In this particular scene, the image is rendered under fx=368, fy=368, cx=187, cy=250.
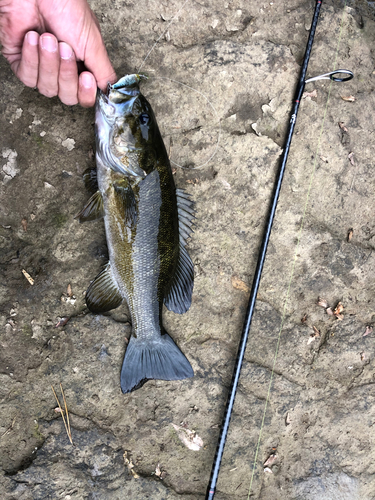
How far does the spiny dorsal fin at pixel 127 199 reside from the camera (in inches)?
113

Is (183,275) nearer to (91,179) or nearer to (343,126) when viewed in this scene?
(91,179)

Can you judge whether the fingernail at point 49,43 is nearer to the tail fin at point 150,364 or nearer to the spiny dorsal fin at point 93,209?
the spiny dorsal fin at point 93,209

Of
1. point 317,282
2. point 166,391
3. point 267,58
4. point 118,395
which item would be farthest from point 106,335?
point 267,58

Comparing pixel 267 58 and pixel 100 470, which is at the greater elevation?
pixel 267 58

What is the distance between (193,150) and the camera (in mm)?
3359

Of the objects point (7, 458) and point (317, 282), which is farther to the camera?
point (317, 282)

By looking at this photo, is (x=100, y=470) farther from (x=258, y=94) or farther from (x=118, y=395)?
(x=258, y=94)

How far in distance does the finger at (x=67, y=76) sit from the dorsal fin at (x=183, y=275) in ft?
3.79

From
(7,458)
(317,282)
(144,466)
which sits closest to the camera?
Answer: (7,458)

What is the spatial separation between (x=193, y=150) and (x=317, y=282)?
5.70 feet

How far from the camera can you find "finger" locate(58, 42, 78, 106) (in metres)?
2.57

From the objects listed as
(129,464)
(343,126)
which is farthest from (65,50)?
(129,464)

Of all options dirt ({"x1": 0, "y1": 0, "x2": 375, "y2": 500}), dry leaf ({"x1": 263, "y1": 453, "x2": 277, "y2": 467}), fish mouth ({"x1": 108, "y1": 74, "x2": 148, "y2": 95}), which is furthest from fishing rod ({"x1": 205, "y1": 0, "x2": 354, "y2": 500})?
fish mouth ({"x1": 108, "y1": 74, "x2": 148, "y2": 95})

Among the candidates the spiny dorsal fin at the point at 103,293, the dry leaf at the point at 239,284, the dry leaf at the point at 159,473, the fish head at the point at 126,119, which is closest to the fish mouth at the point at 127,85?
the fish head at the point at 126,119
